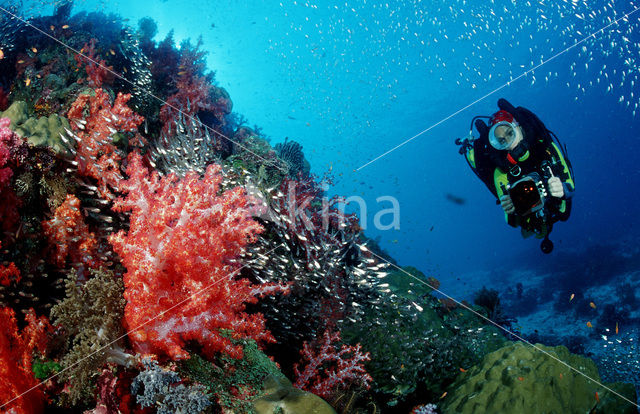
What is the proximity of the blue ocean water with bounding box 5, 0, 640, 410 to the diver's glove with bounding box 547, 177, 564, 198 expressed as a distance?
15944 millimetres

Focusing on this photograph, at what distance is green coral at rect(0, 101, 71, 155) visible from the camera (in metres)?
3.56

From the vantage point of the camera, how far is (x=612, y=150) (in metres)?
82.6

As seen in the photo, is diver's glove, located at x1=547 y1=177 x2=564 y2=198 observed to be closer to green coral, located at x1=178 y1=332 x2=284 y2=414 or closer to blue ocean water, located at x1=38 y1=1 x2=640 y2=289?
green coral, located at x1=178 y1=332 x2=284 y2=414

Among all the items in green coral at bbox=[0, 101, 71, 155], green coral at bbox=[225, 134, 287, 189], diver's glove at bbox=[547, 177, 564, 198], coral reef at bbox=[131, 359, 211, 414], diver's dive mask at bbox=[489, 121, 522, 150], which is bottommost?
coral reef at bbox=[131, 359, 211, 414]

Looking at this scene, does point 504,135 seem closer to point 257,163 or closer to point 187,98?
point 257,163

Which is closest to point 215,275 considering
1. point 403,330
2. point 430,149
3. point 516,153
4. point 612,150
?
point 403,330

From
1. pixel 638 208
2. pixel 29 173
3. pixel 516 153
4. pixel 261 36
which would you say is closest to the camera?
pixel 29 173

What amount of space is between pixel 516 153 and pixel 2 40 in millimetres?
9898

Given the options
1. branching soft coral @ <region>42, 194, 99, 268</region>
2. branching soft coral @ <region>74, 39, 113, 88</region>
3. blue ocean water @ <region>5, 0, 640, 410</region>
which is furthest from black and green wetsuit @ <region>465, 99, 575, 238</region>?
blue ocean water @ <region>5, 0, 640, 410</region>

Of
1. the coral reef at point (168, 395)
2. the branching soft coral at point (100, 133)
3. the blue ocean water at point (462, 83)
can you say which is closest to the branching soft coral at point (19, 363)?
the coral reef at point (168, 395)

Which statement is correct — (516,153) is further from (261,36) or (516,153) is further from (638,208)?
(638,208)

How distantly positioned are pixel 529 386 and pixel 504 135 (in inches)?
153

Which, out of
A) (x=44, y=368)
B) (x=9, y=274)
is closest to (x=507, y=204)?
(x=44, y=368)

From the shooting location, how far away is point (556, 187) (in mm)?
5465
